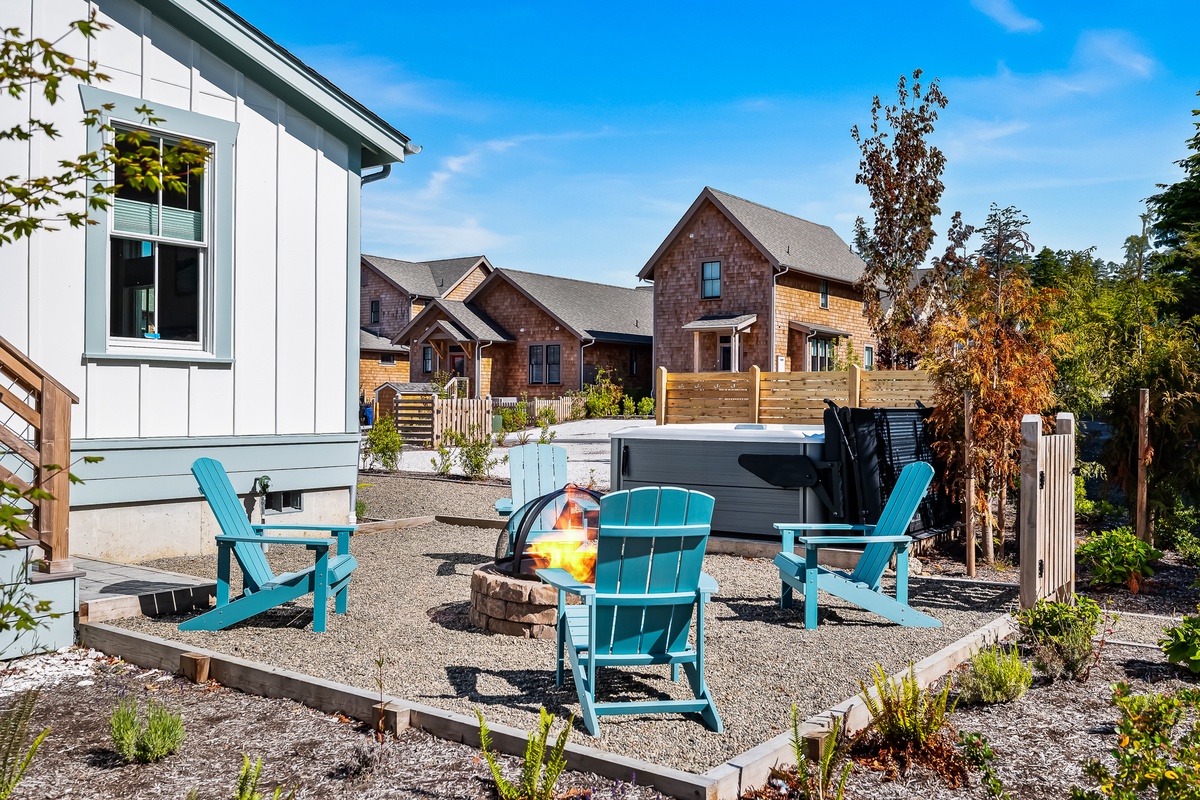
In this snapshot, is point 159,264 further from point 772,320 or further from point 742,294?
point 742,294

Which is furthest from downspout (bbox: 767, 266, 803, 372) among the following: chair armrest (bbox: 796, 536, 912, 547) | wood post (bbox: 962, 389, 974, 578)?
chair armrest (bbox: 796, 536, 912, 547)

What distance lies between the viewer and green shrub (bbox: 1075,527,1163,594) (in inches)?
307

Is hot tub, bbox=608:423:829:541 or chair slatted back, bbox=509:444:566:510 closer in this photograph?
chair slatted back, bbox=509:444:566:510

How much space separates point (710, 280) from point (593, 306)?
8.57 meters

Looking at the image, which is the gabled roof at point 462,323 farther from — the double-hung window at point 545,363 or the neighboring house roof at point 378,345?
the double-hung window at point 545,363

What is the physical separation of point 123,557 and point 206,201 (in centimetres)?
314

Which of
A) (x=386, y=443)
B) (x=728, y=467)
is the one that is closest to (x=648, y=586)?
(x=728, y=467)

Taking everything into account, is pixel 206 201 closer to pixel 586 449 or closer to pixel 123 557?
pixel 123 557

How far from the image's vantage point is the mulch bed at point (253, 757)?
354 centimetres

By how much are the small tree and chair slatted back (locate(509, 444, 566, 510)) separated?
13.0m

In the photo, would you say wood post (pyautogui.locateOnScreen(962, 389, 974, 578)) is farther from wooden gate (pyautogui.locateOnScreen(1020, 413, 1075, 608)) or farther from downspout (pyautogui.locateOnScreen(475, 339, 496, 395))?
downspout (pyautogui.locateOnScreen(475, 339, 496, 395))

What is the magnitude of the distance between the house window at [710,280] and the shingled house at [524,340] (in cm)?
556

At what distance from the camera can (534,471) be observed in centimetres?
860

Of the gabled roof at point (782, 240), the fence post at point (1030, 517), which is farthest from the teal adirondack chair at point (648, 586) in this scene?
the gabled roof at point (782, 240)
